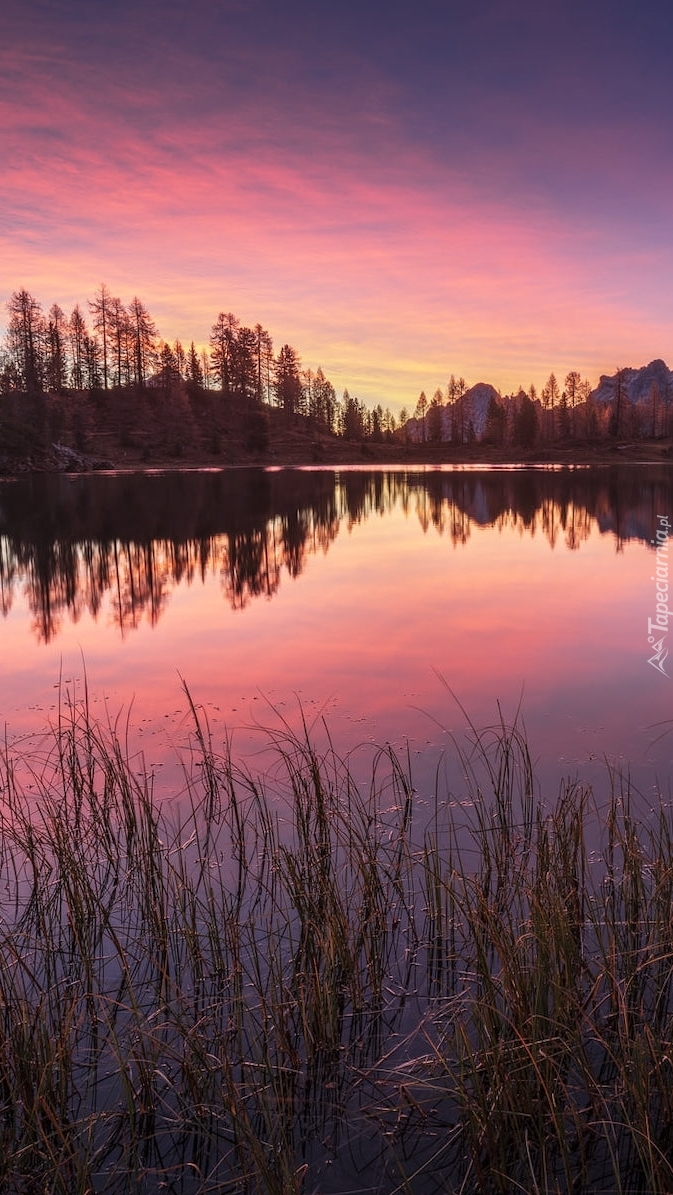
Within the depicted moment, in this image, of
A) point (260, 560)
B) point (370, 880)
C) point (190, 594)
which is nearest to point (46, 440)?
point (260, 560)

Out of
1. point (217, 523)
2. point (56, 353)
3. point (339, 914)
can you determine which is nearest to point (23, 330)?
Result: point (56, 353)

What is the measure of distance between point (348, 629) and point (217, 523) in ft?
70.9

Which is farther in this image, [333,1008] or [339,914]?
[339,914]

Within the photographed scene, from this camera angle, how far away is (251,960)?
5449mm

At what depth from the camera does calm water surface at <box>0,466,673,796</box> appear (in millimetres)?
10508

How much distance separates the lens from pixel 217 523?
123 feet

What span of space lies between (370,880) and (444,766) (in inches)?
130

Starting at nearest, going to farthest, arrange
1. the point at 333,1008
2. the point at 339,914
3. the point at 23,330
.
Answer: the point at 333,1008 < the point at 339,914 < the point at 23,330

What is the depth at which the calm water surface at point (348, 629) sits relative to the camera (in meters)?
10.5

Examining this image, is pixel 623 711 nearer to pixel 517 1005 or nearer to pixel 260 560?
pixel 517 1005

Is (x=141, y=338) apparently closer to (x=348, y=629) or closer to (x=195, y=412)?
(x=195, y=412)

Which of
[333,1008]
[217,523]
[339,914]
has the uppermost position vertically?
[217,523]

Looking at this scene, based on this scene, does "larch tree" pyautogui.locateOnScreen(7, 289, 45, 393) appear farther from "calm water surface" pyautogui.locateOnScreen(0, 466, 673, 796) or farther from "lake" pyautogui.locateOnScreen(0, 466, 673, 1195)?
"lake" pyautogui.locateOnScreen(0, 466, 673, 1195)

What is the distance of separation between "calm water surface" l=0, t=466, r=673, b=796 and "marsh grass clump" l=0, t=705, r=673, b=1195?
1.87 m
